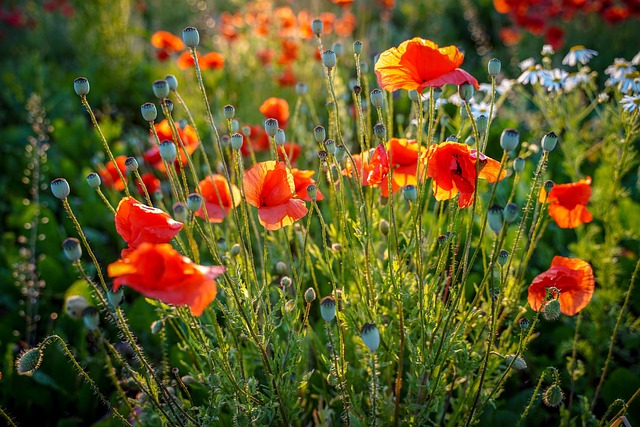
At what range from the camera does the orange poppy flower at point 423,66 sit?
1119mm

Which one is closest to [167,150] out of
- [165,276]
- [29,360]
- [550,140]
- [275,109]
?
[165,276]

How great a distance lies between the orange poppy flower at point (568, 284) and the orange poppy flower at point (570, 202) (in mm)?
236

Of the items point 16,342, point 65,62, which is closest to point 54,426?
point 16,342

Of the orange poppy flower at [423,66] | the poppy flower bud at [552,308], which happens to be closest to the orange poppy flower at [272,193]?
the orange poppy flower at [423,66]

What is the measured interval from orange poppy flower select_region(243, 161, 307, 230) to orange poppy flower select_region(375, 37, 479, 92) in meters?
0.29

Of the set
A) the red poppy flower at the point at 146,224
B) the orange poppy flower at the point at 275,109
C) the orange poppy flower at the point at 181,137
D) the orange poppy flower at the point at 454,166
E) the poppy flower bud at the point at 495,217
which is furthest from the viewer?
the orange poppy flower at the point at 275,109

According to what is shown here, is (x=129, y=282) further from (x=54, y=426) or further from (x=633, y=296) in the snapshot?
(x=633, y=296)

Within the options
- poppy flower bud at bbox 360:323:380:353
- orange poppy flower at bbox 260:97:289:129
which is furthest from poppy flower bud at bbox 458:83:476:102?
orange poppy flower at bbox 260:97:289:129

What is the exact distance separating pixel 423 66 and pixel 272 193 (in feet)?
1.29

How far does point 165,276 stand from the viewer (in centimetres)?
87

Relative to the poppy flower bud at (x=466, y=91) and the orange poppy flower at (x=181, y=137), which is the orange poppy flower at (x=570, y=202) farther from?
the orange poppy flower at (x=181, y=137)

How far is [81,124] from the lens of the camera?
3586 mm

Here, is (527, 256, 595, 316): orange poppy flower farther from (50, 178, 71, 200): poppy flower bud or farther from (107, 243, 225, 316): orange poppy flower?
(50, 178, 71, 200): poppy flower bud

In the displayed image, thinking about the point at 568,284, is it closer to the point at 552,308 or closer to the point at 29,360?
the point at 552,308
